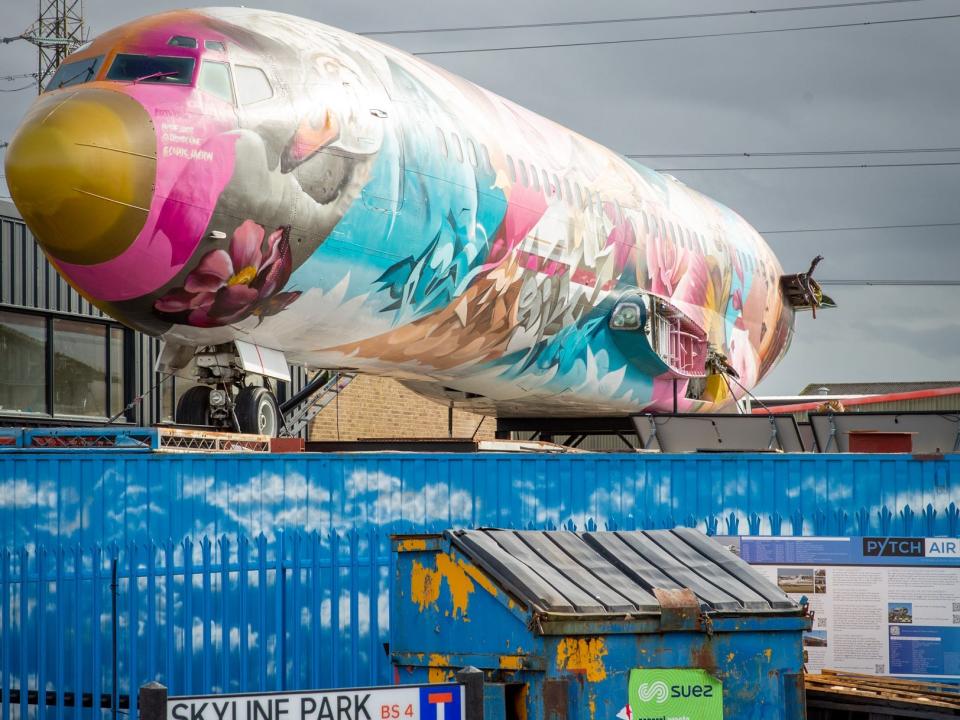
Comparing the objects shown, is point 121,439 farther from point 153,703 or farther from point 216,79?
point 153,703

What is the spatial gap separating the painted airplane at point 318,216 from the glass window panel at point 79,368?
8696 mm

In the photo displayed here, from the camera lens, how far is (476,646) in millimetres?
8703

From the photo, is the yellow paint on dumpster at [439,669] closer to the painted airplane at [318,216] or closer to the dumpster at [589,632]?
the dumpster at [589,632]

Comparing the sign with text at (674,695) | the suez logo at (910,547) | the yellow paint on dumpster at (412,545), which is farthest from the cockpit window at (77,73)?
the suez logo at (910,547)

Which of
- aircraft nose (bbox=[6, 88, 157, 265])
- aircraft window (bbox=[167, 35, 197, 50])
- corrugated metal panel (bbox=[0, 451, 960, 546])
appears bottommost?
corrugated metal panel (bbox=[0, 451, 960, 546])

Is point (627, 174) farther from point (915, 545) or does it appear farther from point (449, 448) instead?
point (915, 545)

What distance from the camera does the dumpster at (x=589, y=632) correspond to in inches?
332

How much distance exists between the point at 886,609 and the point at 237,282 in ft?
22.3

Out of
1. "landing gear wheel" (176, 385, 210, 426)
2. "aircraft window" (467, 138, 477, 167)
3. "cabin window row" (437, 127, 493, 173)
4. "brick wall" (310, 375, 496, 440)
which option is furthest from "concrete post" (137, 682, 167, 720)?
"brick wall" (310, 375, 496, 440)

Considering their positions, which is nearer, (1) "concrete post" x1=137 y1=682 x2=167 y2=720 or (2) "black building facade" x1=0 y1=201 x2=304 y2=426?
(1) "concrete post" x1=137 y1=682 x2=167 y2=720

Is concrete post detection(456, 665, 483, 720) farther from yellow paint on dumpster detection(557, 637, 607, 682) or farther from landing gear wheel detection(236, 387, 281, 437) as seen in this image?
landing gear wheel detection(236, 387, 281, 437)

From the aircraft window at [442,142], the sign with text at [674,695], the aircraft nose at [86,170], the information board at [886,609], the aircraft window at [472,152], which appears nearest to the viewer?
the sign with text at [674,695]

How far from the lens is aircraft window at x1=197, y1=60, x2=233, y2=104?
1327cm

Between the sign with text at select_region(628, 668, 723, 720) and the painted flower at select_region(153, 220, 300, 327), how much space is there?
6.57m
